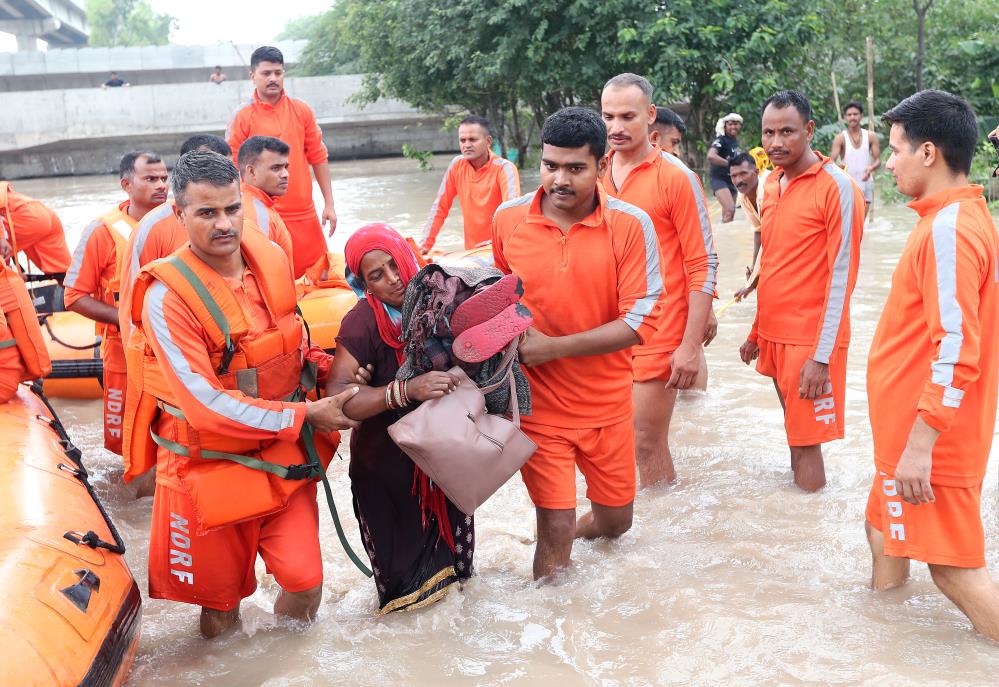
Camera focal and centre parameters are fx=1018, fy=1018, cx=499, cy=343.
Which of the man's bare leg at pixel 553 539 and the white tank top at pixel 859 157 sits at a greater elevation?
the white tank top at pixel 859 157

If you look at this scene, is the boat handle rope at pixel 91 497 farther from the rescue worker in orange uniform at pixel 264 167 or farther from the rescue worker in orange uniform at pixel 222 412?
the rescue worker in orange uniform at pixel 264 167

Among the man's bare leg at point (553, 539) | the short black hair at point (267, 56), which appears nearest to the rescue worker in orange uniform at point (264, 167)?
the short black hair at point (267, 56)

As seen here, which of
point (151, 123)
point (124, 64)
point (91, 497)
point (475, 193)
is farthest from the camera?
point (124, 64)

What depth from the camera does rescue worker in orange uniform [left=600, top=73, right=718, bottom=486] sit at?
4.39 metres

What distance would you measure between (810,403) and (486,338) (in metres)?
1.97

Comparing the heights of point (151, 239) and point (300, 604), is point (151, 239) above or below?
above

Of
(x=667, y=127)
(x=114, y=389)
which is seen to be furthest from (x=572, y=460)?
(x=667, y=127)

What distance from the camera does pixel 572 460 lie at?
3750 millimetres

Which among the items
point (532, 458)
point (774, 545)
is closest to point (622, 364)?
point (532, 458)

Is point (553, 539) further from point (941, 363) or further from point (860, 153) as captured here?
point (860, 153)

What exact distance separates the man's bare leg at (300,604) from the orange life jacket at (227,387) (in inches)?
13.9

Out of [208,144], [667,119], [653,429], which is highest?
[667,119]

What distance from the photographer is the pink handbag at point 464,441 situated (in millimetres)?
3137

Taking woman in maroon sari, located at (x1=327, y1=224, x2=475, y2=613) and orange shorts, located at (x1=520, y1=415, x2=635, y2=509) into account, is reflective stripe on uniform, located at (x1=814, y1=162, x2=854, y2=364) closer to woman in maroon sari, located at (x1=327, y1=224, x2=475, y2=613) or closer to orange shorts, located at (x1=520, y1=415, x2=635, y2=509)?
orange shorts, located at (x1=520, y1=415, x2=635, y2=509)
